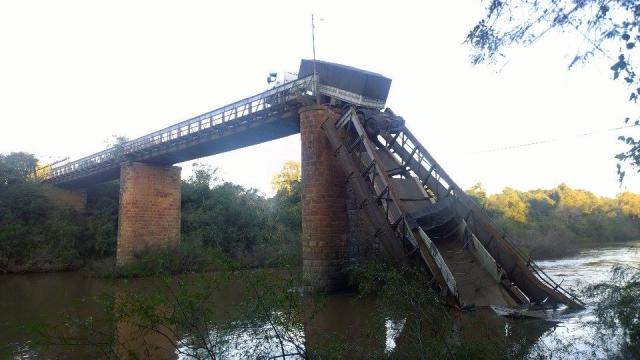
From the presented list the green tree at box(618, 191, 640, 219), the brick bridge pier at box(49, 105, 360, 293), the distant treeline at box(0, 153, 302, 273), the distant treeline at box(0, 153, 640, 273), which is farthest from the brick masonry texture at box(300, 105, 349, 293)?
the green tree at box(618, 191, 640, 219)

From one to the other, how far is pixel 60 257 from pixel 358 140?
22.8m

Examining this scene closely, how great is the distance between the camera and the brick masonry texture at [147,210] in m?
22.9

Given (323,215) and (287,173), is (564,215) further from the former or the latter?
(323,215)

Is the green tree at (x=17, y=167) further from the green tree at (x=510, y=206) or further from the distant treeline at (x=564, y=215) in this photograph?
the green tree at (x=510, y=206)

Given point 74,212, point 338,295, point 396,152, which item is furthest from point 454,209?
point 74,212

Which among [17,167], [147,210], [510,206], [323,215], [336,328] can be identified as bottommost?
[336,328]

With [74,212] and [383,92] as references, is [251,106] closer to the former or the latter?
[383,92]

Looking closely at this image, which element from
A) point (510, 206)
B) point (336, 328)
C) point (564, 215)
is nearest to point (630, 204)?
point (564, 215)

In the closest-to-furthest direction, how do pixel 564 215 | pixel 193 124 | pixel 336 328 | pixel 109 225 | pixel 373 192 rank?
pixel 336 328
pixel 373 192
pixel 193 124
pixel 109 225
pixel 564 215

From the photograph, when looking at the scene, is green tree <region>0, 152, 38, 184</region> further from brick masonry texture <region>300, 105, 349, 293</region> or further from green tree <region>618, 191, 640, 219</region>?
green tree <region>618, 191, 640, 219</region>

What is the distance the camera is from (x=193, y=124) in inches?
821

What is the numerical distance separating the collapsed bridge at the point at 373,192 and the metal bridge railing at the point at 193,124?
7cm

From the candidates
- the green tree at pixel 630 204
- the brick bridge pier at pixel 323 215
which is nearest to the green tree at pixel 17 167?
the brick bridge pier at pixel 323 215

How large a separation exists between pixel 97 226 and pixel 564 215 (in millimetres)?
53003
